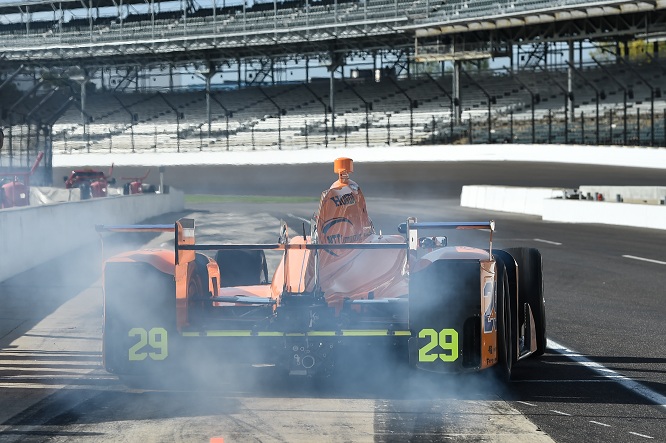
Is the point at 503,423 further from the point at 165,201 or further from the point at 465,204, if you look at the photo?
the point at 465,204

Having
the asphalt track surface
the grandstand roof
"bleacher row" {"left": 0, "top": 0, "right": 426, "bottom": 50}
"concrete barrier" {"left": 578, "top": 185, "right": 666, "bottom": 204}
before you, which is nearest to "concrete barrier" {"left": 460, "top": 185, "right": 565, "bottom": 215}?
"concrete barrier" {"left": 578, "top": 185, "right": 666, "bottom": 204}

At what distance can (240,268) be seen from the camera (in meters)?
10.7

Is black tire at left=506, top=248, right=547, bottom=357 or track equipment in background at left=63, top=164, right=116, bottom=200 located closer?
black tire at left=506, top=248, right=547, bottom=357

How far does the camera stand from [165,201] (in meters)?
41.7

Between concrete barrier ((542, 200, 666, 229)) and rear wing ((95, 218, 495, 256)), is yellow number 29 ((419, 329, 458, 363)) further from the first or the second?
concrete barrier ((542, 200, 666, 229))

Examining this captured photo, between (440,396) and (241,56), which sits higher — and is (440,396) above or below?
below

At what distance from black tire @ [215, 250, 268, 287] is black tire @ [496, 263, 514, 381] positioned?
3459 millimetres

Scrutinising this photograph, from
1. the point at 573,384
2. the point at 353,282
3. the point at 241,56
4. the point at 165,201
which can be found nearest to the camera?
the point at 573,384

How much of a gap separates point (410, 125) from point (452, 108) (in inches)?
97.9

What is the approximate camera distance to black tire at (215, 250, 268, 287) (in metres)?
10.6

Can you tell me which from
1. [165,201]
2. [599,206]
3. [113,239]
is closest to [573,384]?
[113,239]

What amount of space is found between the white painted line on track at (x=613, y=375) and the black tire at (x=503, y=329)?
2.87 ft

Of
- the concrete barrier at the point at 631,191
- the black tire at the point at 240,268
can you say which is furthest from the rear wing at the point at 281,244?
the concrete barrier at the point at 631,191

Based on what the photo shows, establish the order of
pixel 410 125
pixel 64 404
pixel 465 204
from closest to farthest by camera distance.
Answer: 1. pixel 64 404
2. pixel 465 204
3. pixel 410 125
